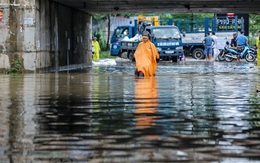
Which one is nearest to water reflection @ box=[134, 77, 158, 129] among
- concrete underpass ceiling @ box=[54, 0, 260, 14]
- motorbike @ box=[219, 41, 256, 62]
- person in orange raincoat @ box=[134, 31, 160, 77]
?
person in orange raincoat @ box=[134, 31, 160, 77]

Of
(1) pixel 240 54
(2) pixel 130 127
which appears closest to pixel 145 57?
(2) pixel 130 127

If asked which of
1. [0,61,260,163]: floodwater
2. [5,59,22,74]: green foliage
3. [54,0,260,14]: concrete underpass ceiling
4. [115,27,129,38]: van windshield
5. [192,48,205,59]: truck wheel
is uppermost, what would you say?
[54,0,260,14]: concrete underpass ceiling

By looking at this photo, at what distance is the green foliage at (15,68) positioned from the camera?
75.0ft

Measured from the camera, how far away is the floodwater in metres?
5.84

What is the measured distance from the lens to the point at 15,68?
22969mm

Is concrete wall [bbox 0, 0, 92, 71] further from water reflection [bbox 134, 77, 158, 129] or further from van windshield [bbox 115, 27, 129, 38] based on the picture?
van windshield [bbox 115, 27, 129, 38]

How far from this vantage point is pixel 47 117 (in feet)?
28.8

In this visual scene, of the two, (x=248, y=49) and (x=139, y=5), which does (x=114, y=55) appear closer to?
(x=248, y=49)

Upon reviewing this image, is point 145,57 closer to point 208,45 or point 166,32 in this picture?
point 166,32

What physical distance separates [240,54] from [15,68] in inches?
767

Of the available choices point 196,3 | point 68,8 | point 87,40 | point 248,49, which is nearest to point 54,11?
point 68,8

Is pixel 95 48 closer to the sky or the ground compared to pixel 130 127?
closer to the ground

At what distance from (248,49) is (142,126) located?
32763mm

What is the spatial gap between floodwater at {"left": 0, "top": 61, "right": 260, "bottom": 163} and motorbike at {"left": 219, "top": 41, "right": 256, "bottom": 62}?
89.1 feet
